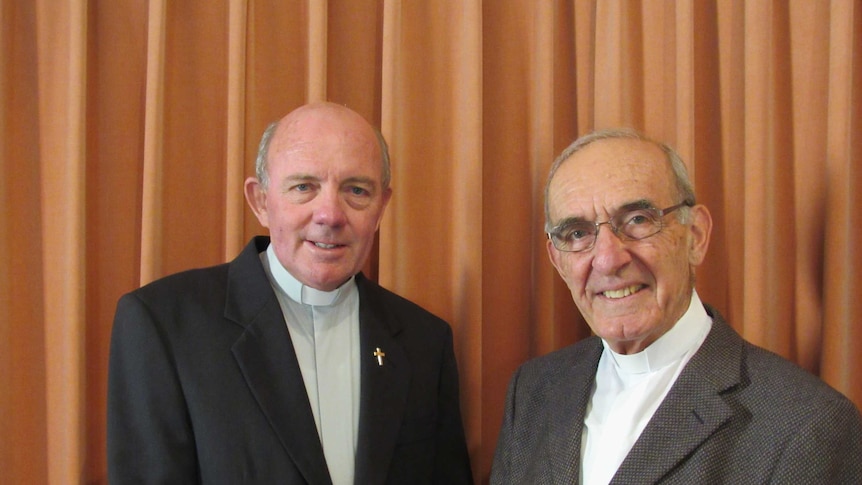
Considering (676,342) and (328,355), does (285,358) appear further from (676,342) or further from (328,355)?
(676,342)

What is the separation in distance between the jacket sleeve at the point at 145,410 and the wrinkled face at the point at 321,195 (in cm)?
35

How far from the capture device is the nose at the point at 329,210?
1.48 m

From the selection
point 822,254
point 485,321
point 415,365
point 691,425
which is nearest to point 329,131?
point 415,365

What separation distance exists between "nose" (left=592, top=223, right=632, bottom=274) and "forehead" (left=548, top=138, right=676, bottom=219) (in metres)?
0.05

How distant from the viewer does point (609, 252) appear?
1.31 metres

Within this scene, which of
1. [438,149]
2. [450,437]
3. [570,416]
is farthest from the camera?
[438,149]

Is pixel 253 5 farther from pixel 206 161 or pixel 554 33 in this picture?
pixel 554 33

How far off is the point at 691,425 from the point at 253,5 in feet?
5.30

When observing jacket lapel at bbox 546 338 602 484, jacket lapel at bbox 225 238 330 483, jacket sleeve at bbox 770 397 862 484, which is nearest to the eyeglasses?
jacket lapel at bbox 546 338 602 484

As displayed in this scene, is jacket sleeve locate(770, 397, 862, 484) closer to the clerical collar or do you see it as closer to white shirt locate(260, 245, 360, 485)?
white shirt locate(260, 245, 360, 485)

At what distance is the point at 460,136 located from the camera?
1970 mm

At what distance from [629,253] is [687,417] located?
13.0 inches

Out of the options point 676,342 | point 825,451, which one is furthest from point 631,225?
point 825,451

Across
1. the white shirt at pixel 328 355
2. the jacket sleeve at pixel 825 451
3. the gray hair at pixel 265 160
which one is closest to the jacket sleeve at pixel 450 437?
the white shirt at pixel 328 355
